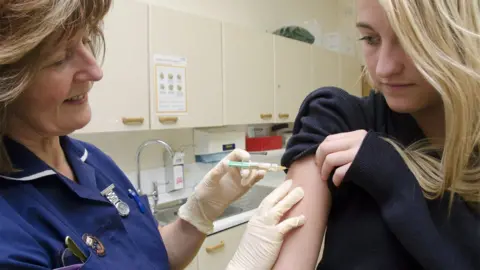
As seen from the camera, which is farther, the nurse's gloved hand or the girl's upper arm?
the nurse's gloved hand

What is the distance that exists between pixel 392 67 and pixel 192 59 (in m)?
1.75

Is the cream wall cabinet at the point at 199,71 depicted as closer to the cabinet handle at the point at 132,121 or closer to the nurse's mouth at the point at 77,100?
the cabinet handle at the point at 132,121

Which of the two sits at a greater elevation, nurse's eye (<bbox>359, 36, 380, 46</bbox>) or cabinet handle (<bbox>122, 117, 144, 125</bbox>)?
nurse's eye (<bbox>359, 36, 380, 46</bbox>)

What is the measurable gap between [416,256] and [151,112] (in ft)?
5.65

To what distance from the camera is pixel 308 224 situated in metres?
0.82

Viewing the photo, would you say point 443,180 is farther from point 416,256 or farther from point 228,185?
point 228,185

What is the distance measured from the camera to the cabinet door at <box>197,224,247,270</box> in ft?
7.04

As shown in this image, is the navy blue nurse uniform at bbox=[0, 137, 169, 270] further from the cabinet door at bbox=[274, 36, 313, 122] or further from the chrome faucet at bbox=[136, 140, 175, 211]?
the cabinet door at bbox=[274, 36, 313, 122]

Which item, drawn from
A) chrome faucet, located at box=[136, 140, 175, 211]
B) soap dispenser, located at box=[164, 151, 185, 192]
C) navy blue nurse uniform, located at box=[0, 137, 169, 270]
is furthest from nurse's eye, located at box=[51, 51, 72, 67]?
soap dispenser, located at box=[164, 151, 185, 192]

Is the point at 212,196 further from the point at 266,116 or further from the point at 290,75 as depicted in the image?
the point at 290,75

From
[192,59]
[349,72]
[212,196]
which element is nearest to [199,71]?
[192,59]

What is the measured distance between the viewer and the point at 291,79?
312 centimetres

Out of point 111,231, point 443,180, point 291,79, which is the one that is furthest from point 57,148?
point 291,79

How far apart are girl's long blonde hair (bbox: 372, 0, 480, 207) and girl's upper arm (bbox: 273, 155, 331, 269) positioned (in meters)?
0.21
